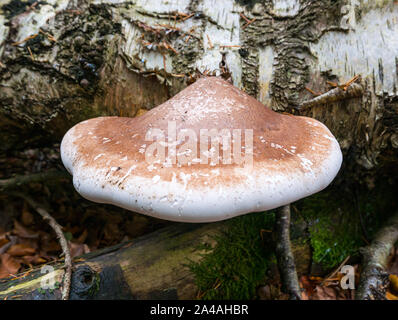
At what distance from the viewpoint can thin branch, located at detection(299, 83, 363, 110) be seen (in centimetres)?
205

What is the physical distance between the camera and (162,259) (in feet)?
6.48

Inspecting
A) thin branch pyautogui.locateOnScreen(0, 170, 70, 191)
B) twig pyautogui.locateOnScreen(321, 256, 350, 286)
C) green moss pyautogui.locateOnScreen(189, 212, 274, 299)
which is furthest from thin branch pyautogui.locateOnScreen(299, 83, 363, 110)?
thin branch pyautogui.locateOnScreen(0, 170, 70, 191)

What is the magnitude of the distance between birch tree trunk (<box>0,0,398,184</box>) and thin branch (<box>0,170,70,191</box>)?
2.67ft

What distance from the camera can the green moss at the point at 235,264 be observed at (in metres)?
2.06

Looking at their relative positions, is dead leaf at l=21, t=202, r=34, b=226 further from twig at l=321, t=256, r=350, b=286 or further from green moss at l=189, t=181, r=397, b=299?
twig at l=321, t=256, r=350, b=286

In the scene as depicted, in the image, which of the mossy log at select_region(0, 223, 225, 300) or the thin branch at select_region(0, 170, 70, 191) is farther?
the thin branch at select_region(0, 170, 70, 191)

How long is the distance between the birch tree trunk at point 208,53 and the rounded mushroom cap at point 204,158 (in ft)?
1.67

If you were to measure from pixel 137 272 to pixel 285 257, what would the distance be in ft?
3.76

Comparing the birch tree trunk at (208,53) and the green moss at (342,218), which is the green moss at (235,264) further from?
the birch tree trunk at (208,53)

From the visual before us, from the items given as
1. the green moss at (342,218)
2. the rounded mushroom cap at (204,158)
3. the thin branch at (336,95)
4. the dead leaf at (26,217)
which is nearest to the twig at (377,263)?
the green moss at (342,218)

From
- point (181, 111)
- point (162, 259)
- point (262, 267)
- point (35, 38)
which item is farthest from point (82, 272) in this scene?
point (35, 38)

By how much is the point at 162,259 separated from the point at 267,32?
1.97 m

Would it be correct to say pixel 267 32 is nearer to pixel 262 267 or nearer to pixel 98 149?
pixel 98 149

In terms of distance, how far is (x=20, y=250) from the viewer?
2.60 meters
